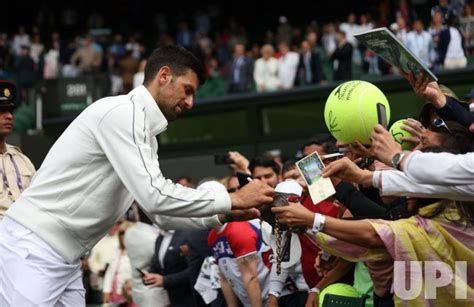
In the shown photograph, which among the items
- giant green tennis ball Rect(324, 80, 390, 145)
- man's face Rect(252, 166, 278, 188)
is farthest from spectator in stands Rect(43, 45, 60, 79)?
giant green tennis ball Rect(324, 80, 390, 145)

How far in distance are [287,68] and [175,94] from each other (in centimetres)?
1488

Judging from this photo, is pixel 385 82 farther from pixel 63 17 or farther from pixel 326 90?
pixel 63 17

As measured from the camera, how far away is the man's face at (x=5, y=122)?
6.94 metres

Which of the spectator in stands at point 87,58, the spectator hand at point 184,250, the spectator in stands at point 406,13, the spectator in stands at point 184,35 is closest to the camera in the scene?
the spectator hand at point 184,250

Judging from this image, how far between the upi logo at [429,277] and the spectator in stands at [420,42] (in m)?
12.7

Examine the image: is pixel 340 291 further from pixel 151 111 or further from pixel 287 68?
pixel 287 68

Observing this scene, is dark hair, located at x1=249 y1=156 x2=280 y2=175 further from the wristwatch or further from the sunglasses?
the wristwatch

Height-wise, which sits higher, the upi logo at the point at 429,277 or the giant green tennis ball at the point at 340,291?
the upi logo at the point at 429,277

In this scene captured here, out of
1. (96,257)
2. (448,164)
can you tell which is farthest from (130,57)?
(448,164)

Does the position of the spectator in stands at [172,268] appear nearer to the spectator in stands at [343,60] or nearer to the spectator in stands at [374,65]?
the spectator in stands at [374,65]

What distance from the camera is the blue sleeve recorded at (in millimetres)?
5766

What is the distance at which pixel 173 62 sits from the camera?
5.68 metres

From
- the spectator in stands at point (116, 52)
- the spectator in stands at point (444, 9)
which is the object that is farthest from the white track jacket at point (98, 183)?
the spectator in stands at point (116, 52)

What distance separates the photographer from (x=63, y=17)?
3219cm
